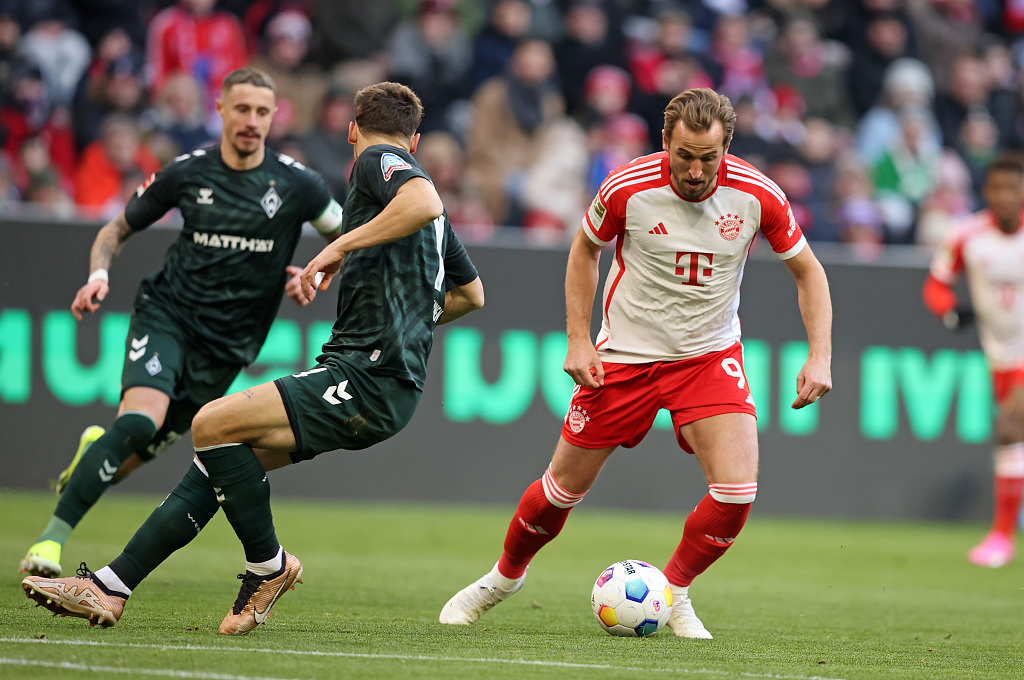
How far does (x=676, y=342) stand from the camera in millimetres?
5387

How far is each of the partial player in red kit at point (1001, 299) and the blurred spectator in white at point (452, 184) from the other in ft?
13.9

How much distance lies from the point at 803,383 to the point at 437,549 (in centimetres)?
407

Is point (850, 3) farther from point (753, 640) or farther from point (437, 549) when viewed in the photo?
point (753, 640)

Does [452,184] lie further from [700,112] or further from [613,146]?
[700,112]

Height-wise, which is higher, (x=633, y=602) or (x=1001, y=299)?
(x=1001, y=299)

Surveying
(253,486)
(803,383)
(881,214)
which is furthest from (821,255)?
(253,486)

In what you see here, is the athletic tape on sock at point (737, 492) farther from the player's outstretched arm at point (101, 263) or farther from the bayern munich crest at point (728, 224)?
the player's outstretched arm at point (101, 263)

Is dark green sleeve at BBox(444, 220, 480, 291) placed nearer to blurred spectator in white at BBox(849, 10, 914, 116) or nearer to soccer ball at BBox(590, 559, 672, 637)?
soccer ball at BBox(590, 559, 672, 637)

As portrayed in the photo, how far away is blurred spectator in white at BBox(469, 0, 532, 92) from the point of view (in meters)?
13.5

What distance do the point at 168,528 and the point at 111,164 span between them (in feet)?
24.3

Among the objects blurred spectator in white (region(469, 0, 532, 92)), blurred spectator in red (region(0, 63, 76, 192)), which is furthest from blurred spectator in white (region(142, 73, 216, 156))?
blurred spectator in white (region(469, 0, 532, 92))

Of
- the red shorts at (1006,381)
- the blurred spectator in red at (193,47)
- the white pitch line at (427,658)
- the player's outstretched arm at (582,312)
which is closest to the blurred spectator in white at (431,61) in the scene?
the blurred spectator in red at (193,47)

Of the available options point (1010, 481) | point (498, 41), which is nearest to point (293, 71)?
point (498, 41)

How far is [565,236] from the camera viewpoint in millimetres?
11867
